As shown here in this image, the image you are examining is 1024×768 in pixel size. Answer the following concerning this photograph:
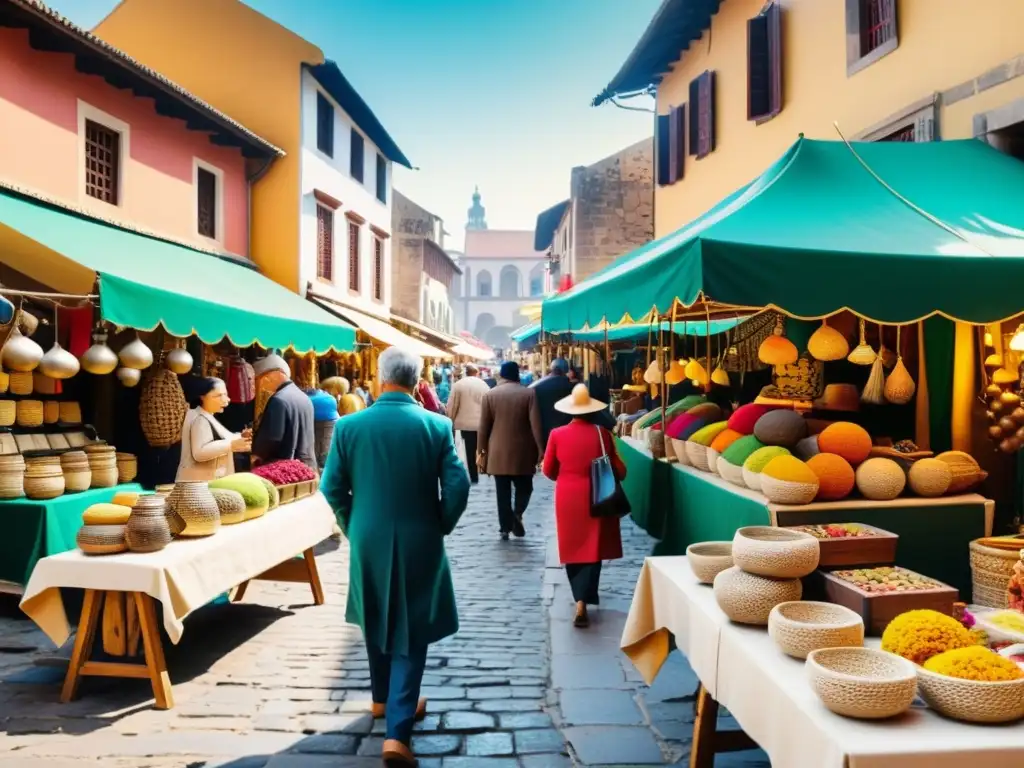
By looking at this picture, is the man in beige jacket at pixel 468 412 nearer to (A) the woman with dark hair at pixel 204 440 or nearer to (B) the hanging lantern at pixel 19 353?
(A) the woman with dark hair at pixel 204 440

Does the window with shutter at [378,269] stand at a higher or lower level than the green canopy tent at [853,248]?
higher

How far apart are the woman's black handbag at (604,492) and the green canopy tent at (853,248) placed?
3.61 feet

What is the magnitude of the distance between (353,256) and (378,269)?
7.52 feet

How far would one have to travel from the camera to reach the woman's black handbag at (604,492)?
18.7 ft

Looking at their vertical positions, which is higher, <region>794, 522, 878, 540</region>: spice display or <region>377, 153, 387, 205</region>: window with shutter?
<region>377, 153, 387, 205</region>: window with shutter

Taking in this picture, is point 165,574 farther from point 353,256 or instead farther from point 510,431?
point 353,256

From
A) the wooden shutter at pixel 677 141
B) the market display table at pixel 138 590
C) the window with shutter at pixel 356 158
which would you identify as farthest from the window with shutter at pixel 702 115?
the market display table at pixel 138 590

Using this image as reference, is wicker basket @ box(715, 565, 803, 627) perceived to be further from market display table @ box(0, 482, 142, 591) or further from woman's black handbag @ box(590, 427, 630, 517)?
market display table @ box(0, 482, 142, 591)

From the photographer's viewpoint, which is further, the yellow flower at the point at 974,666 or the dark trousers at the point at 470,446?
the dark trousers at the point at 470,446

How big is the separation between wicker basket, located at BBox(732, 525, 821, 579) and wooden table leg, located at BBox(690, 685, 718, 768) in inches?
24.5

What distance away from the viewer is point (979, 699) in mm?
2248

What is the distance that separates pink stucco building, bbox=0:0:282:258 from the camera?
8922 mm

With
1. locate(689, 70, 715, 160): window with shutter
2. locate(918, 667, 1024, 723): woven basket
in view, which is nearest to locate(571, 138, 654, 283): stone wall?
locate(689, 70, 715, 160): window with shutter

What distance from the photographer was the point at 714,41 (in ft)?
39.1
